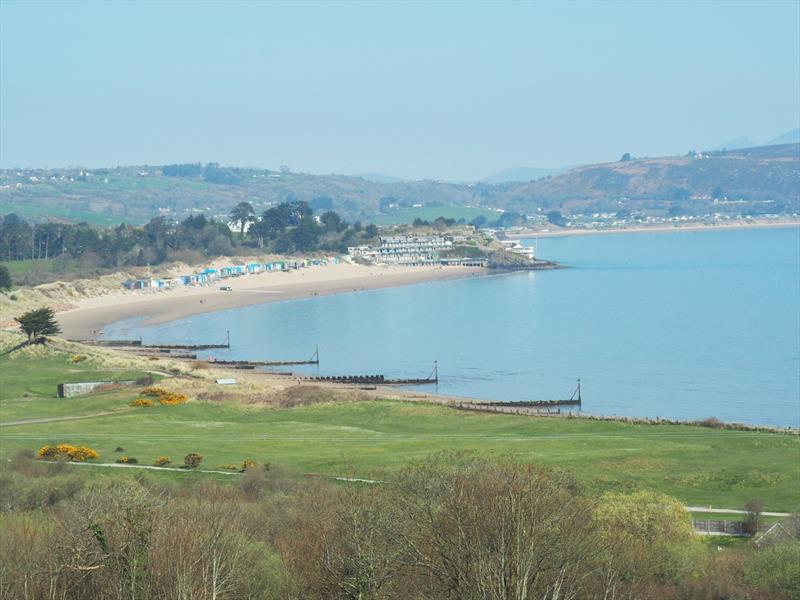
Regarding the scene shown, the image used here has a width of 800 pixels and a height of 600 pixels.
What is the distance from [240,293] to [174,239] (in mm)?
28068

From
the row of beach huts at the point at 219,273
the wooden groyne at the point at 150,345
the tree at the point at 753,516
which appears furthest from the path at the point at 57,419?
the row of beach huts at the point at 219,273

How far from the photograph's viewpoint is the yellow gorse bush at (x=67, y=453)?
119 ft

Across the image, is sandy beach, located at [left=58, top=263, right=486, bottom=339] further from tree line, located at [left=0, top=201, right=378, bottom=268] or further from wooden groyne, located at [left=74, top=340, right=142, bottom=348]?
tree line, located at [left=0, top=201, right=378, bottom=268]

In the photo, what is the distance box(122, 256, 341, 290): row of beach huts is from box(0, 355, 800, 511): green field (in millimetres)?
76720

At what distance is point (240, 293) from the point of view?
13662cm

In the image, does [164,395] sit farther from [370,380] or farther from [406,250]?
[406,250]

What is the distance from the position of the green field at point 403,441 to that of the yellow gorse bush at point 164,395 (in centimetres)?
71

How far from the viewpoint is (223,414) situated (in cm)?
5100

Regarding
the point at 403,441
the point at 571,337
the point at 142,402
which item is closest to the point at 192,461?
the point at 403,441

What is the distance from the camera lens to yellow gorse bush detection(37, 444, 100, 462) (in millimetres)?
36375

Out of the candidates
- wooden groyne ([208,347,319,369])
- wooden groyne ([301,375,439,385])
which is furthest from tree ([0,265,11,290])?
wooden groyne ([301,375,439,385])

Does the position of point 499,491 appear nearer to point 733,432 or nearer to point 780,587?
point 780,587

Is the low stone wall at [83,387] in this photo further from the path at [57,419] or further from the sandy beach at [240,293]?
the sandy beach at [240,293]

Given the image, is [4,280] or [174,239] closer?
[4,280]
